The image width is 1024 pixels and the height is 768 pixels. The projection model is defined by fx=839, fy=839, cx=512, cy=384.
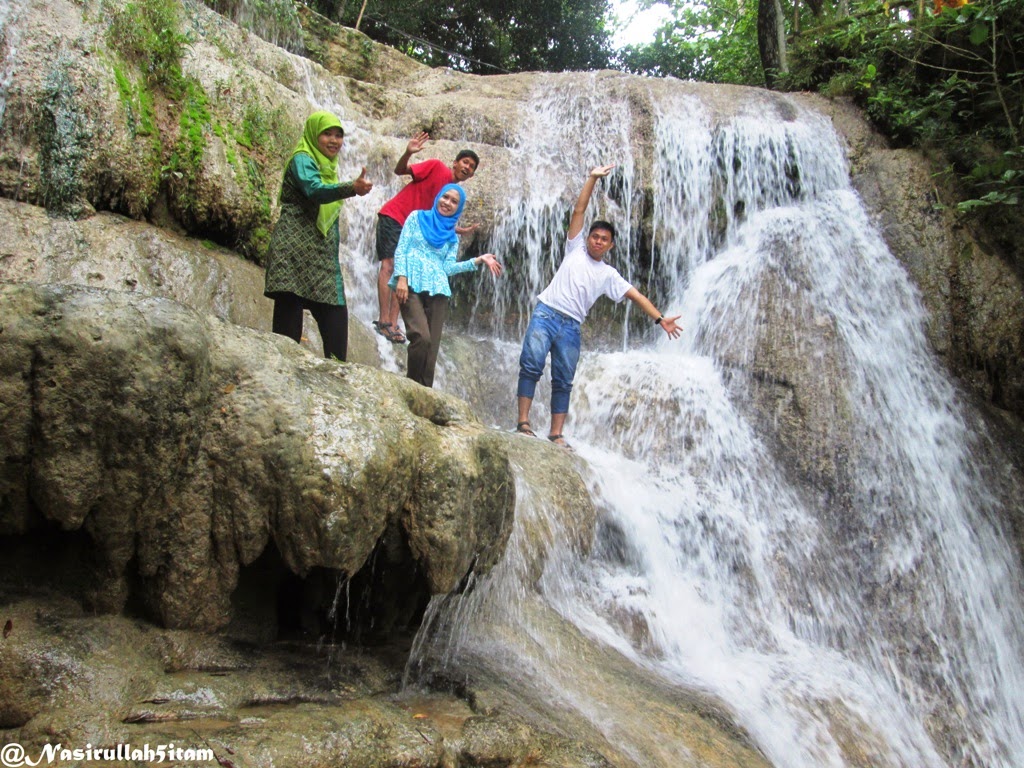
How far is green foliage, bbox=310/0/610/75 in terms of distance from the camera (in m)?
17.2

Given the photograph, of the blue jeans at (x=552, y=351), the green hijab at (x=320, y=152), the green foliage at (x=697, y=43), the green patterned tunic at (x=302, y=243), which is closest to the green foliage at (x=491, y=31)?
the green foliage at (x=697, y=43)

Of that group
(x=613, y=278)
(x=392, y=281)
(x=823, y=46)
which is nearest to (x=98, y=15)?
(x=392, y=281)

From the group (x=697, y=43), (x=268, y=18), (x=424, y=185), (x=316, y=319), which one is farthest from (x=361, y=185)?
(x=697, y=43)

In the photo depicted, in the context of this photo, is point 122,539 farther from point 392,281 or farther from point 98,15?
point 98,15

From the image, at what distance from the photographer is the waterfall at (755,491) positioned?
15.9 feet

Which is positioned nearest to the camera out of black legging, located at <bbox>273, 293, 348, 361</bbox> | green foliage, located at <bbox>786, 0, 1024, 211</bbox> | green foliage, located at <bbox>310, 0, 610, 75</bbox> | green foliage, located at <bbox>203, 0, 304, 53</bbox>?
black legging, located at <bbox>273, 293, 348, 361</bbox>

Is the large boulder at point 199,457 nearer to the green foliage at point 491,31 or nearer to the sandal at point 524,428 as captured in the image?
the sandal at point 524,428

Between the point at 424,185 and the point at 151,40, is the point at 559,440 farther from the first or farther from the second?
the point at 151,40

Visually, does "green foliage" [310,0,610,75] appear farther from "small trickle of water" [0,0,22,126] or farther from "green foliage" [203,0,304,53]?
"small trickle of water" [0,0,22,126]

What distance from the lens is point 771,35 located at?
43.1ft

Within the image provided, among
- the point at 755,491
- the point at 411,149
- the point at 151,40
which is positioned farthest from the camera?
the point at 755,491

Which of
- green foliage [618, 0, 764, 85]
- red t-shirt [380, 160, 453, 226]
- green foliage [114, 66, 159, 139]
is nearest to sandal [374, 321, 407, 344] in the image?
red t-shirt [380, 160, 453, 226]

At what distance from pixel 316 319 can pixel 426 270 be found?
1264 mm

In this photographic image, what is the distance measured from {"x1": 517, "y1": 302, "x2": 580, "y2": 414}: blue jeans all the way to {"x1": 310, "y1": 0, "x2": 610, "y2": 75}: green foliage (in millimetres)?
11732
